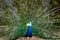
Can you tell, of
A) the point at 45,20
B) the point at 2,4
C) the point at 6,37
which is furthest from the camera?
the point at 2,4

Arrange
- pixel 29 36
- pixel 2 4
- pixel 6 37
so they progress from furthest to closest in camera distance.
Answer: pixel 2 4, pixel 6 37, pixel 29 36

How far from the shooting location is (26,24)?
3.52m

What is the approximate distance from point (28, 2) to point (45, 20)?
0.55 m

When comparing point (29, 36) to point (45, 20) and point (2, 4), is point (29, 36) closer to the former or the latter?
point (45, 20)

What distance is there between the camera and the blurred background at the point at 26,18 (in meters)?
3.61

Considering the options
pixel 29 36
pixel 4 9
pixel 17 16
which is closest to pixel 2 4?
pixel 4 9

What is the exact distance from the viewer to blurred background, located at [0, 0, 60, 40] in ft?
11.8

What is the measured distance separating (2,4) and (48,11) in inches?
42.4

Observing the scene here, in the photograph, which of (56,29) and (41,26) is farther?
(56,29)

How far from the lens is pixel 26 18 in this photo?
3736 mm

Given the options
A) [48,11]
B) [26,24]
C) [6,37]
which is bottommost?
[6,37]

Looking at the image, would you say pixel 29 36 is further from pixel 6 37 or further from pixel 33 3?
pixel 33 3

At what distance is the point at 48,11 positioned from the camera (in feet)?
13.7

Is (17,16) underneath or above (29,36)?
above
